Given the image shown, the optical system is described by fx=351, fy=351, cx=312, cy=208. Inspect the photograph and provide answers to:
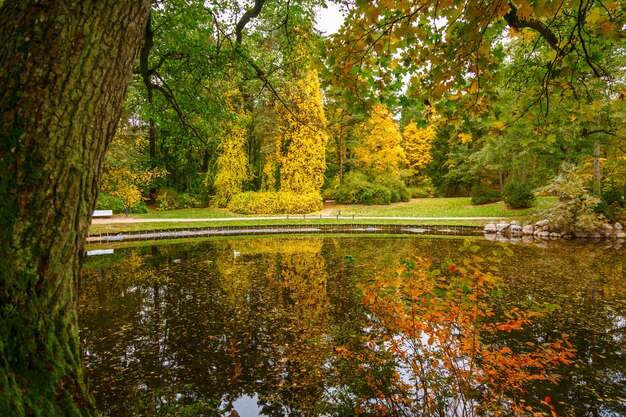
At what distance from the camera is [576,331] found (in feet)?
17.4

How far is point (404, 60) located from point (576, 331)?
5048 mm

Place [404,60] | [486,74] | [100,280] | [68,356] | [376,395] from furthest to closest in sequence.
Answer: [100,280], [376,395], [404,60], [486,74], [68,356]

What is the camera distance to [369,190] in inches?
980

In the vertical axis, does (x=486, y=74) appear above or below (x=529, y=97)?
above

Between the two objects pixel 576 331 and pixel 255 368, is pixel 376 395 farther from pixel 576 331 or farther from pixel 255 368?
pixel 576 331

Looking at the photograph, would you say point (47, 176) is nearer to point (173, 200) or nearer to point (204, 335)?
point (204, 335)

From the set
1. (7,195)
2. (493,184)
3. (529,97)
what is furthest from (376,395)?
(493,184)

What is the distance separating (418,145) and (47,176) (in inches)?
1243

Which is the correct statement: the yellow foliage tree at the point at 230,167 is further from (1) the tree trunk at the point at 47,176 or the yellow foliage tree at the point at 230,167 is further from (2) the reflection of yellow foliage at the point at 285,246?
(1) the tree trunk at the point at 47,176

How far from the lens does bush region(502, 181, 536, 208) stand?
20422mm

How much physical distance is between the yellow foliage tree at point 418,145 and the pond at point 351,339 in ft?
71.1

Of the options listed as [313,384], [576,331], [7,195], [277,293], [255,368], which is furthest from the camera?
[277,293]

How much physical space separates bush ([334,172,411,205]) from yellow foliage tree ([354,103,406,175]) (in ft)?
2.84

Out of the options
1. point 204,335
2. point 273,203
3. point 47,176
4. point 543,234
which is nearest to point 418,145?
point 273,203
